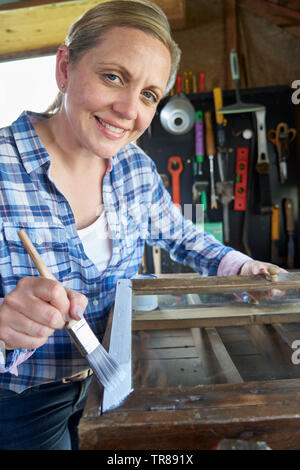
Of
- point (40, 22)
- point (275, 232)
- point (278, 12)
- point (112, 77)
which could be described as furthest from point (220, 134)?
point (112, 77)

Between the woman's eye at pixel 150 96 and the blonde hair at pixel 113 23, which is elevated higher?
the blonde hair at pixel 113 23

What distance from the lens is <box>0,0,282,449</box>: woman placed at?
33.6 inches

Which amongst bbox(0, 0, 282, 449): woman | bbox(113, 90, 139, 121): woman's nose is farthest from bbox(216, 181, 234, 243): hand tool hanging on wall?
bbox(113, 90, 139, 121): woman's nose

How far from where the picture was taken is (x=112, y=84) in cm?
85

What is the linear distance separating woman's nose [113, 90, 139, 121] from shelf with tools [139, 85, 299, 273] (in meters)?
1.68

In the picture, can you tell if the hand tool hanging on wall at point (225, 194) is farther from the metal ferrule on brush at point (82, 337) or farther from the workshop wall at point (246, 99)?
the metal ferrule on brush at point (82, 337)

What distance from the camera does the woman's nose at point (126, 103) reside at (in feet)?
2.83

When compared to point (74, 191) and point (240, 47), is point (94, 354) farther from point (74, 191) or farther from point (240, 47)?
point (240, 47)

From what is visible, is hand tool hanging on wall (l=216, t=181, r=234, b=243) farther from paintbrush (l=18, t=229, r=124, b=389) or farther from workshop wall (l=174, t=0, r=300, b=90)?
paintbrush (l=18, t=229, r=124, b=389)

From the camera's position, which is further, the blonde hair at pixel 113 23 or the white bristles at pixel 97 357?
the blonde hair at pixel 113 23

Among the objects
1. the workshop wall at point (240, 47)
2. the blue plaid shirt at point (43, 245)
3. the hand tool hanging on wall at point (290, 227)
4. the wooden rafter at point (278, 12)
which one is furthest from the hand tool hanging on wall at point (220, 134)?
the blue plaid shirt at point (43, 245)

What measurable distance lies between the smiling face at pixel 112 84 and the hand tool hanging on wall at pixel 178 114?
1571mm

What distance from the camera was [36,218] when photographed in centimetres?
91
